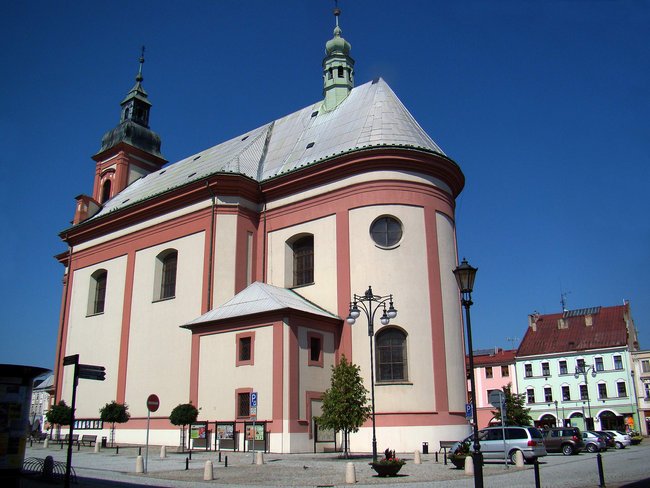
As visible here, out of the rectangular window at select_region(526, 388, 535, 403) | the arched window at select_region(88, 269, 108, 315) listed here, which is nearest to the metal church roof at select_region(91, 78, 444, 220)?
the arched window at select_region(88, 269, 108, 315)

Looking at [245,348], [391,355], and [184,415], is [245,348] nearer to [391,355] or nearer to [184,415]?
[184,415]

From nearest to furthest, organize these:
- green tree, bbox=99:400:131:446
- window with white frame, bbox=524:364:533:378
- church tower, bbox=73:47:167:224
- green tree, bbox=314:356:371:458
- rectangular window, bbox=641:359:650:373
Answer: green tree, bbox=314:356:371:458, green tree, bbox=99:400:131:446, church tower, bbox=73:47:167:224, rectangular window, bbox=641:359:650:373, window with white frame, bbox=524:364:533:378

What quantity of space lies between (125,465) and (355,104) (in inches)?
900

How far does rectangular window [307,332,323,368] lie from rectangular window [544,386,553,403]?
134ft

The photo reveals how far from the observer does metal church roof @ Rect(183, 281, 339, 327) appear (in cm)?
2658

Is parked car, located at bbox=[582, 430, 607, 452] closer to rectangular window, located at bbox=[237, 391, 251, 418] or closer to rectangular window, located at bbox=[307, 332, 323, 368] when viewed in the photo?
rectangular window, located at bbox=[307, 332, 323, 368]

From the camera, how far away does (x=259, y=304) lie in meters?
27.0

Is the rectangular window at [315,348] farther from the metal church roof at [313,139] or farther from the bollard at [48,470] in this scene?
the bollard at [48,470]

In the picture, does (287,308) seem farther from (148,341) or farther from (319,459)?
(148,341)

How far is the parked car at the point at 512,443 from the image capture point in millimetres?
21812

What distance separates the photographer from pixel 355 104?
34.8 metres

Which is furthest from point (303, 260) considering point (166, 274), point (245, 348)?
point (166, 274)

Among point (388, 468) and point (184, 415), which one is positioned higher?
point (184, 415)

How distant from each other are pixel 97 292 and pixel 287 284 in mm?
15543
